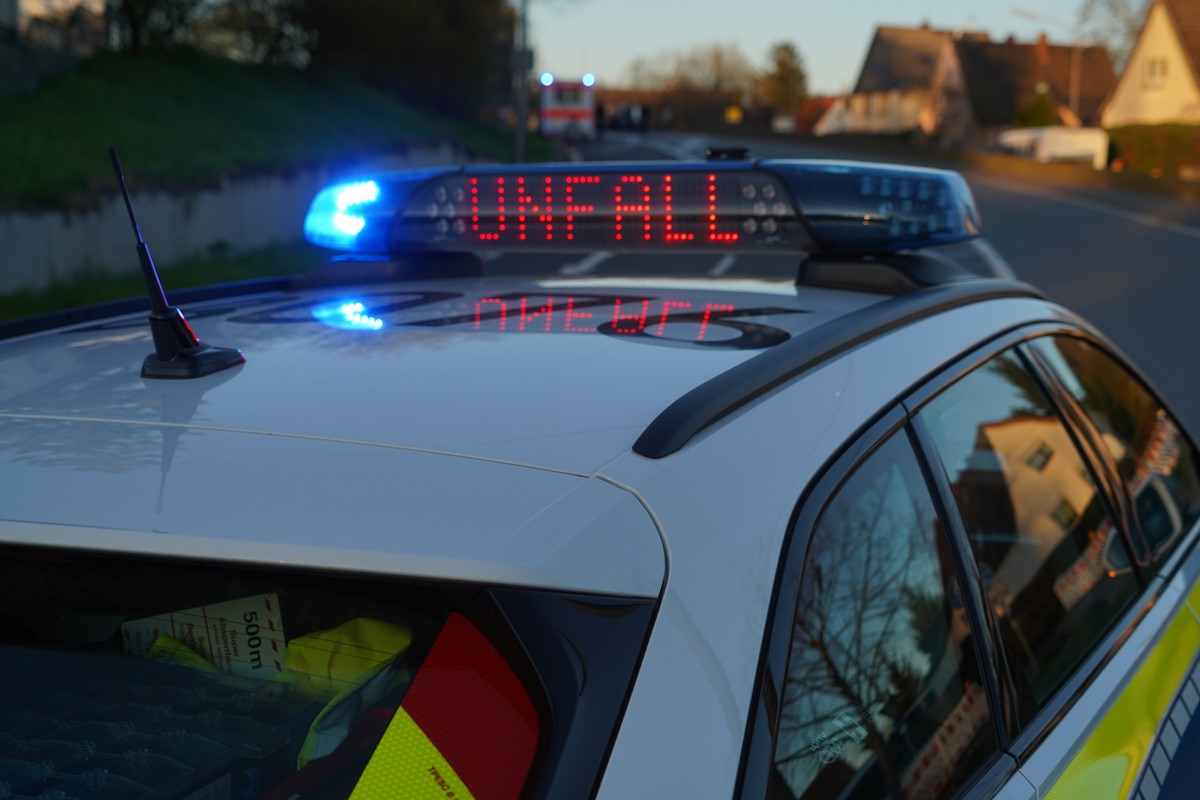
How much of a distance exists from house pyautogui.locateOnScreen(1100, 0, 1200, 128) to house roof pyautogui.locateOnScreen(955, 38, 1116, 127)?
55.7ft

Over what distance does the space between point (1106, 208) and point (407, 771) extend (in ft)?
104

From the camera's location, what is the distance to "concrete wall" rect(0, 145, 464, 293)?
11.9m

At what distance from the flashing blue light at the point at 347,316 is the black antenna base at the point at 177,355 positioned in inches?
13.5

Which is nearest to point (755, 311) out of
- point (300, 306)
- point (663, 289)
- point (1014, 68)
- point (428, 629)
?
point (663, 289)

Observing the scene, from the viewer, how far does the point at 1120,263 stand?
19922mm

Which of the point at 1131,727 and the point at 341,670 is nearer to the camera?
the point at 341,670

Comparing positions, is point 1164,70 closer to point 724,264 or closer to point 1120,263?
point 1120,263

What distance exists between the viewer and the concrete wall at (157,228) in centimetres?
1189

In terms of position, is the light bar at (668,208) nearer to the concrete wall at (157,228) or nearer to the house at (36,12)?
the concrete wall at (157,228)

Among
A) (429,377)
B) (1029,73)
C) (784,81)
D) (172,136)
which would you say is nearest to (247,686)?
(429,377)

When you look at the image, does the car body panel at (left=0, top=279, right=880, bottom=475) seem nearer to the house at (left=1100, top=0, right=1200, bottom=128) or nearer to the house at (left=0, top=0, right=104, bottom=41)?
the house at (left=0, top=0, right=104, bottom=41)

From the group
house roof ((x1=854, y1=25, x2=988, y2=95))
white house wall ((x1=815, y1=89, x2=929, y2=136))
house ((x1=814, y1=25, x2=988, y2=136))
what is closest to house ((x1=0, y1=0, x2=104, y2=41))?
white house wall ((x1=815, y1=89, x2=929, y2=136))

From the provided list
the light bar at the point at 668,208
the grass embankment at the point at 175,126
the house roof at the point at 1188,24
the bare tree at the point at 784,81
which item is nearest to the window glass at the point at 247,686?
the light bar at the point at 668,208

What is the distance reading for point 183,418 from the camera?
5.04 feet
